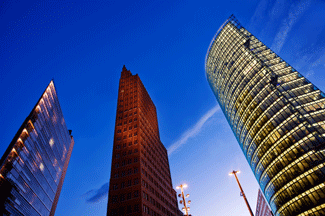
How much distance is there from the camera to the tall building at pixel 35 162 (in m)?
64.4

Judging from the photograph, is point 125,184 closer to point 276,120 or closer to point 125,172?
point 125,172

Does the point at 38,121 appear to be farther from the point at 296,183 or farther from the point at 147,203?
the point at 296,183

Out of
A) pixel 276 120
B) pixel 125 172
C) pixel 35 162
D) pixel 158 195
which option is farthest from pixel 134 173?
pixel 35 162

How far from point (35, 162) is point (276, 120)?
10679cm

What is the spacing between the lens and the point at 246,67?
3420 inches

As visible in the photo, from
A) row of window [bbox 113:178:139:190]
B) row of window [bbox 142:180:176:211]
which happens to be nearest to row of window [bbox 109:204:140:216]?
row of window [bbox 113:178:139:190]

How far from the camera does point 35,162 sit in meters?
83.7

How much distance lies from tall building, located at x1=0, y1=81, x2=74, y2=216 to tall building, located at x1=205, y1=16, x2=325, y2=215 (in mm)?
95019

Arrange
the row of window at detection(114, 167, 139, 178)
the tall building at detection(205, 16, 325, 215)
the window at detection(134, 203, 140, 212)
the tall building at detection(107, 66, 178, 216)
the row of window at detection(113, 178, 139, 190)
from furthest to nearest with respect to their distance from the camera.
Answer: the row of window at detection(114, 167, 139, 178), the tall building at detection(205, 16, 325, 215), the row of window at detection(113, 178, 139, 190), the tall building at detection(107, 66, 178, 216), the window at detection(134, 203, 140, 212)

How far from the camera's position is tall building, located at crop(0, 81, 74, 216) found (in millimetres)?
64438

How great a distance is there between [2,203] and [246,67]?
112 meters

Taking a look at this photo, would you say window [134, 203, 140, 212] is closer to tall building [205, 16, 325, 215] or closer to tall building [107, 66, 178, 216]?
tall building [107, 66, 178, 216]

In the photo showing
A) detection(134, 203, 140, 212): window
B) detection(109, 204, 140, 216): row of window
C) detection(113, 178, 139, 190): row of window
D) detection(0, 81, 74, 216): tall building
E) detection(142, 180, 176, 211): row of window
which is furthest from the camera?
detection(0, 81, 74, 216): tall building

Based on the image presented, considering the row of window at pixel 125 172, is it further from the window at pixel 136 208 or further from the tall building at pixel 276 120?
the tall building at pixel 276 120
